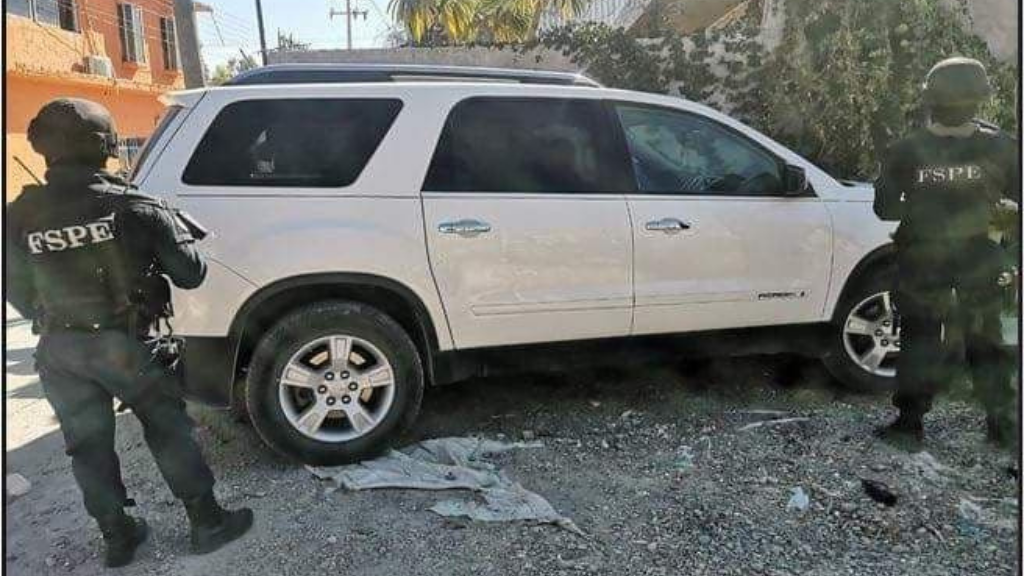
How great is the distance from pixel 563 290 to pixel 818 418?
1.55 metres

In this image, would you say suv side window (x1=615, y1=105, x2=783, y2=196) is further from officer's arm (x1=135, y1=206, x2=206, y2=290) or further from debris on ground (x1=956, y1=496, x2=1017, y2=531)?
officer's arm (x1=135, y1=206, x2=206, y2=290)

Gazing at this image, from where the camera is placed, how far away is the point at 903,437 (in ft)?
11.6

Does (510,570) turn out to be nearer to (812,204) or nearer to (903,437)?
(903,437)

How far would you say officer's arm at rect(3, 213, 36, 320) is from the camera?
2533mm

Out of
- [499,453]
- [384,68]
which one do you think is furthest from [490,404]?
[384,68]

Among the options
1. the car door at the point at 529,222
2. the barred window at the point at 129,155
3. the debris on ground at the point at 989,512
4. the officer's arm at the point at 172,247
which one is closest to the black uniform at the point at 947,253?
the debris on ground at the point at 989,512

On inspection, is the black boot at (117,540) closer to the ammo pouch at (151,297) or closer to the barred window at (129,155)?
the ammo pouch at (151,297)

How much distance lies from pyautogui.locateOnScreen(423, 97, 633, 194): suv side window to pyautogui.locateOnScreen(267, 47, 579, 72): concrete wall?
4808 mm

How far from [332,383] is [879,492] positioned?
241 cm

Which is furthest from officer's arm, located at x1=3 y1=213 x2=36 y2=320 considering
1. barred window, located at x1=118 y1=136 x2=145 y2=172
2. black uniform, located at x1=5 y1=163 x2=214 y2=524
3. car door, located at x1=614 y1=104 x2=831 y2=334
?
car door, located at x1=614 y1=104 x2=831 y2=334

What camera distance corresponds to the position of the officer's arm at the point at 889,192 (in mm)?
3408

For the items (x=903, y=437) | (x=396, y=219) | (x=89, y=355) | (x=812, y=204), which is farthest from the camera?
(x=812, y=204)

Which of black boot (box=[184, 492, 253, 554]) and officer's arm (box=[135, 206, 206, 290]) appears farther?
black boot (box=[184, 492, 253, 554])

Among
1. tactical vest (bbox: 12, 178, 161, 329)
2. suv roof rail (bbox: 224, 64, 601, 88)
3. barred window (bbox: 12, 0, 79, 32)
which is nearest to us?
tactical vest (bbox: 12, 178, 161, 329)
